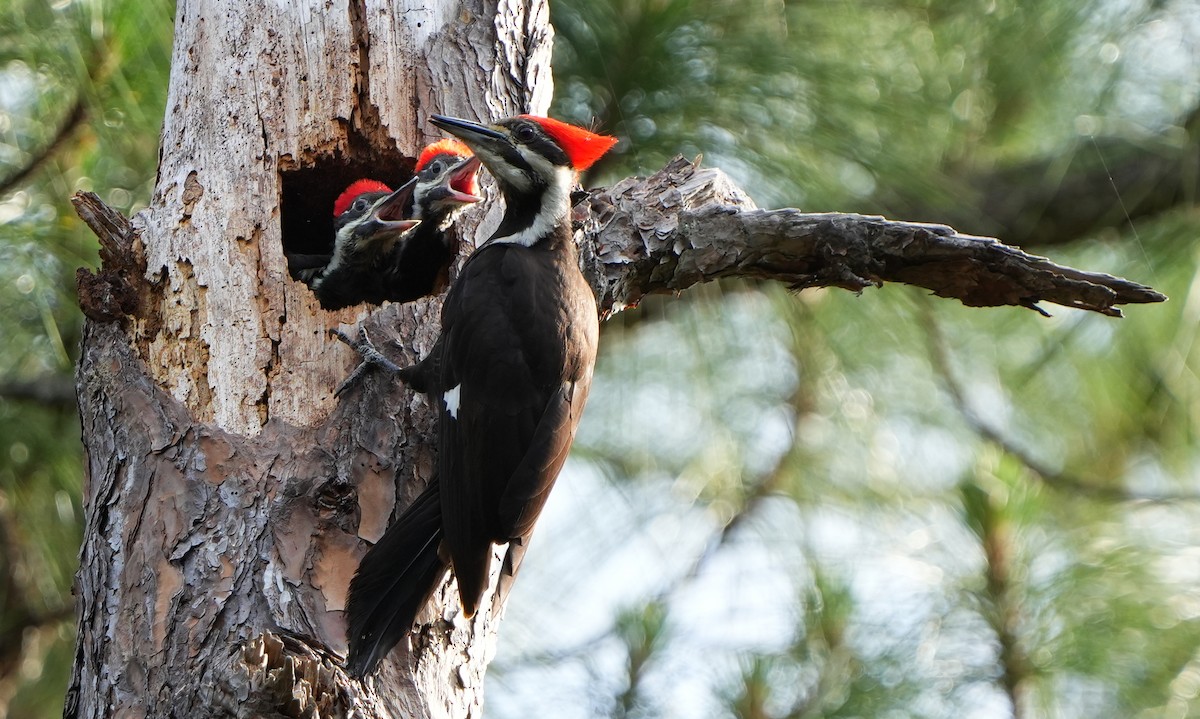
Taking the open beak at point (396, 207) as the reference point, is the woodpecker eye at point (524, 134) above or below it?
above

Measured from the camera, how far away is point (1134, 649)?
331 centimetres

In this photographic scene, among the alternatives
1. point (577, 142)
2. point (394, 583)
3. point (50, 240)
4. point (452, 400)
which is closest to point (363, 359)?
point (452, 400)

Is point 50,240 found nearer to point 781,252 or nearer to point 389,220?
point 389,220

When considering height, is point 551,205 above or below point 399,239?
above

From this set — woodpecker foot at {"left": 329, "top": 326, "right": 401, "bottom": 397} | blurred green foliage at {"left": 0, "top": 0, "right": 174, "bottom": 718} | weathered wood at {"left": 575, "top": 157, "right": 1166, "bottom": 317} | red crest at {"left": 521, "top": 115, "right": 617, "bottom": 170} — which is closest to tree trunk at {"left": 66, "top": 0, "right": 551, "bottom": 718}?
woodpecker foot at {"left": 329, "top": 326, "right": 401, "bottom": 397}

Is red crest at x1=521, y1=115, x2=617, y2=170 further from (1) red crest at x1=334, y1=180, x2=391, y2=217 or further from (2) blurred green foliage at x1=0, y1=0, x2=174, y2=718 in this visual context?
(2) blurred green foliage at x1=0, y1=0, x2=174, y2=718

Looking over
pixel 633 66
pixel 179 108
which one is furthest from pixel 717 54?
pixel 179 108

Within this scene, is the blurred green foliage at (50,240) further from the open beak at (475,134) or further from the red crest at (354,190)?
the open beak at (475,134)

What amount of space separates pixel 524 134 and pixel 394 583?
1.03 metres

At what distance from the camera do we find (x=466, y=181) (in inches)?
112

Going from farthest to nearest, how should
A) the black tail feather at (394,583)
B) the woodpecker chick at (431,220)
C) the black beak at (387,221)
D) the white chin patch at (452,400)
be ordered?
1. the black beak at (387,221)
2. the woodpecker chick at (431,220)
3. the white chin patch at (452,400)
4. the black tail feather at (394,583)

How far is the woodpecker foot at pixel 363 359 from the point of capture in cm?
215

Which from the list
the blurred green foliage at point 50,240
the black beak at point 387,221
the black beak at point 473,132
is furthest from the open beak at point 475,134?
the blurred green foliage at point 50,240

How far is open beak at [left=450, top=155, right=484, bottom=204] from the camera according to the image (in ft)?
8.97
